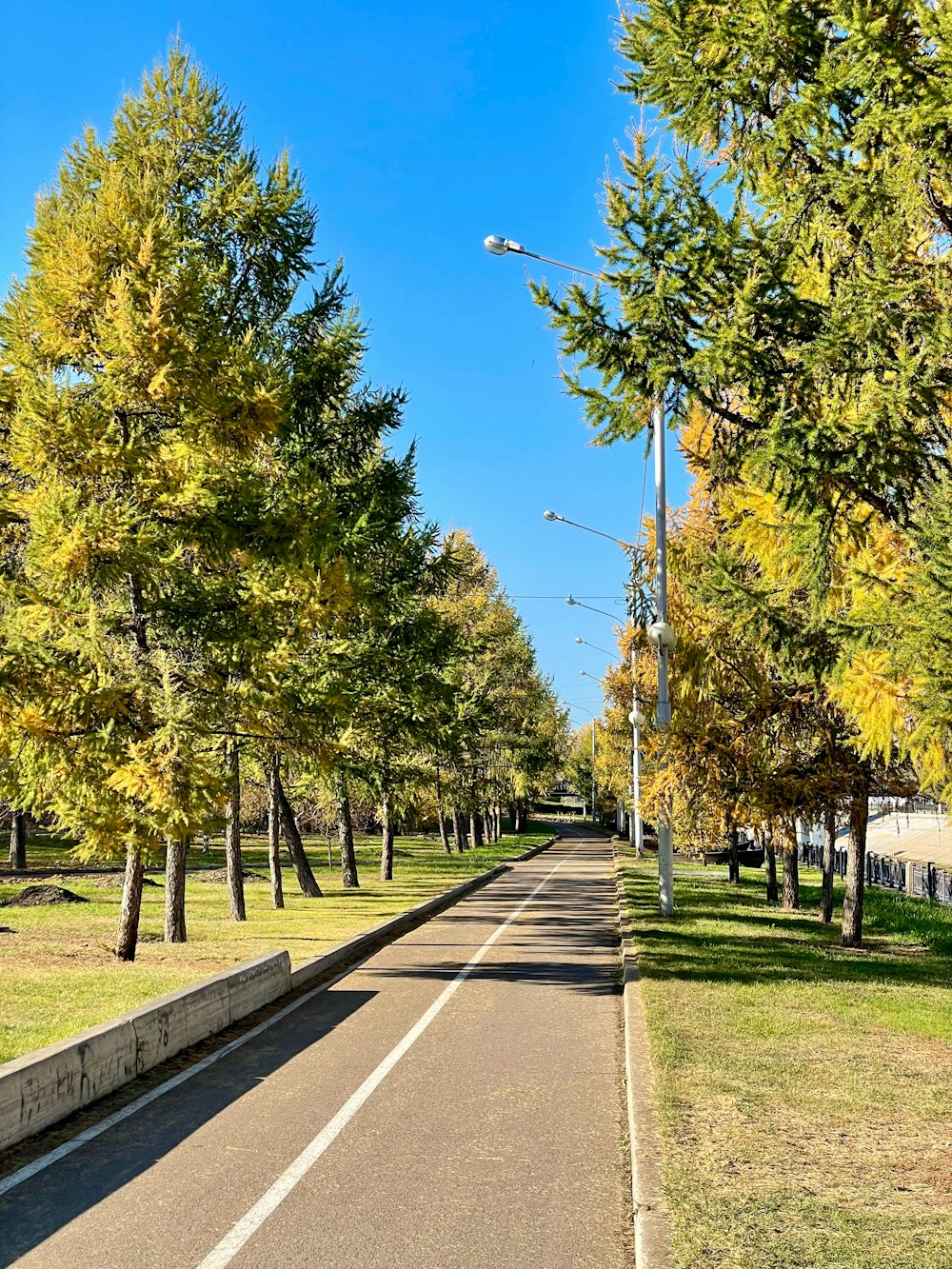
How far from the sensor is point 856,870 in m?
16.4

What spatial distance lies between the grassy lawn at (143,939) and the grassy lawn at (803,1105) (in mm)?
5005

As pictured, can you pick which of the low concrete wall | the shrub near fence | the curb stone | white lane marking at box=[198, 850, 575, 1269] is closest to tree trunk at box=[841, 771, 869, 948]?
the curb stone

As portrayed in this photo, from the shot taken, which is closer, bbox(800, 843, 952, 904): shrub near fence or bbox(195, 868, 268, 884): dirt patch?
bbox(800, 843, 952, 904): shrub near fence

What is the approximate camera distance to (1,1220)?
541 cm

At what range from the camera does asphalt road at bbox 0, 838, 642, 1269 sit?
16.7ft

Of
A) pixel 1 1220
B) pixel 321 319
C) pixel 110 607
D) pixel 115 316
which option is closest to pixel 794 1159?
pixel 1 1220

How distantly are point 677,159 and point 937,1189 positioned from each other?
6.45m

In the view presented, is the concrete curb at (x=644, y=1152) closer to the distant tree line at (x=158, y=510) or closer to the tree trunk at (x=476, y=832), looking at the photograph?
the distant tree line at (x=158, y=510)

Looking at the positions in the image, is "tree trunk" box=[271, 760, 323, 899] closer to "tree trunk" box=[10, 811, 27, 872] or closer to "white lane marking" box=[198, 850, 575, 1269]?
"tree trunk" box=[10, 811, 27, 872]

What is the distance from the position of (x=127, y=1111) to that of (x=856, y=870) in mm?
11910

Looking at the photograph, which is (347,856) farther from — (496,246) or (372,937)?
(496,246)

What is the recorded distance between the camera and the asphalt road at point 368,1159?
5.10 metres

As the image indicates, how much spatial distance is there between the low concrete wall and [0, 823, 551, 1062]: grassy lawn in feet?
3.09

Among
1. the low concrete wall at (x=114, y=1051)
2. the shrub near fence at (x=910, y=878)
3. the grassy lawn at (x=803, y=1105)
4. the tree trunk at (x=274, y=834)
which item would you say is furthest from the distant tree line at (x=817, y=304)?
the shrub near fence at (x=910, y=878)
